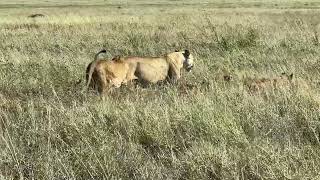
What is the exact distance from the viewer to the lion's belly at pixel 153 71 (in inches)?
384

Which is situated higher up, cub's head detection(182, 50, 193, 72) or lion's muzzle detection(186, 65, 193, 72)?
cub's head detection(182, 50, 193, 72)

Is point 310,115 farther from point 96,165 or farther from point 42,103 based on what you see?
point 42,103

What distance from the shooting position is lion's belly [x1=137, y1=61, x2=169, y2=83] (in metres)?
9.76

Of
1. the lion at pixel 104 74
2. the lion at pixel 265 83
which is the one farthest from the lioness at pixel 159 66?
the lion at pixel 265 83

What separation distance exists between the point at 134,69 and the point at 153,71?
0.50m

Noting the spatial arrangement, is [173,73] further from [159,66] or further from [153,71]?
[153,71]


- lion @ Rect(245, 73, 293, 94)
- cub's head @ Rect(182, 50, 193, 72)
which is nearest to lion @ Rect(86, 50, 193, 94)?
cub's head @ Rect(182, 50, 193, 72)

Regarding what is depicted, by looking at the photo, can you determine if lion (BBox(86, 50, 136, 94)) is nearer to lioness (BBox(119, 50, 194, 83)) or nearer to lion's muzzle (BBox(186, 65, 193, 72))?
lioness (BBox(119, 50, 194, 83))

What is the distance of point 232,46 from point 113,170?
33.4ft

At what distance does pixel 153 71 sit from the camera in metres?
9.99


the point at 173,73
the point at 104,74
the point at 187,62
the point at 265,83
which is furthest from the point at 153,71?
the point at 265,83

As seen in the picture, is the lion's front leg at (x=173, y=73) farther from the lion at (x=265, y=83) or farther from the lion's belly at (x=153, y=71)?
the lion at (x=265, y=83)

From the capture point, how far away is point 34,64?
11352 mm

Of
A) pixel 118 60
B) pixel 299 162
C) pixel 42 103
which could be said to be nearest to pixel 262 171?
pixel 299 162
